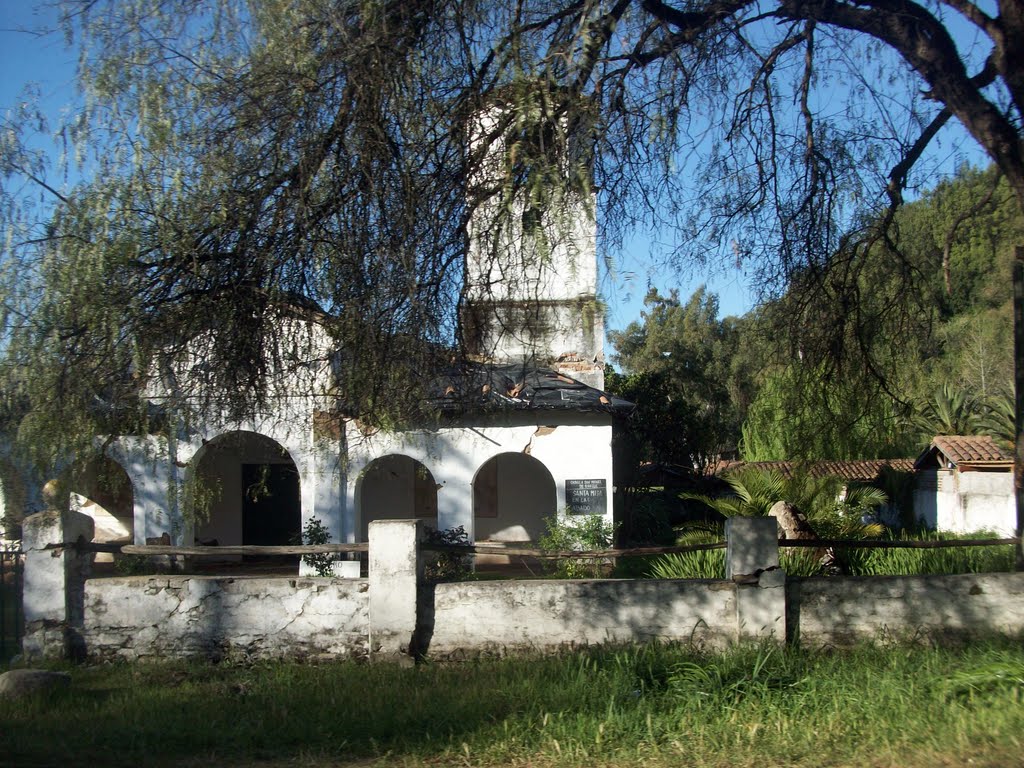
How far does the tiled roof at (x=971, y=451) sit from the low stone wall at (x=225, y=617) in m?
16.1

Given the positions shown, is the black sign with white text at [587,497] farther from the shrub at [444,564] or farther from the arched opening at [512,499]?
the arched opening at [512,499]

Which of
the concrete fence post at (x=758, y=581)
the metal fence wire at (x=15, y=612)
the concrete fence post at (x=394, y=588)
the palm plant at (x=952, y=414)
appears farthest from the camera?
the palm plant at (x=952, y=414)

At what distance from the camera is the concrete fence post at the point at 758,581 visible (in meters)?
7.49

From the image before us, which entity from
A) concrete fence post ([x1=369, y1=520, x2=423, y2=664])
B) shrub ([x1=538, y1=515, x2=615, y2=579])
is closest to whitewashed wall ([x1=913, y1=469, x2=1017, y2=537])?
shrub ([x1=538, y1=515, x2=615, y2=579])

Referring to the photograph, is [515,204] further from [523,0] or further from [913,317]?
[913,317]

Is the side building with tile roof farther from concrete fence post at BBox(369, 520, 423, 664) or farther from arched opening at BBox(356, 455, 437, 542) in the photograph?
concrete fence post at BBox(369, 520, 423, 664)

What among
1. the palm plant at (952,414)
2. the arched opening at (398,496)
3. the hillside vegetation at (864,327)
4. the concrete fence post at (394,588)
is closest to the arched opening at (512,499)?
the arched opening at (398,496)

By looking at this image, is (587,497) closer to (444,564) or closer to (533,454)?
(533,454)

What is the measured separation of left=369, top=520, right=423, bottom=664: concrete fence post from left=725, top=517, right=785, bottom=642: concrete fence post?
2586 millimetres

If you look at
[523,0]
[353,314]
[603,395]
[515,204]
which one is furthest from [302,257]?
[603,395]

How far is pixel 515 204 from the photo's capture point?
618 cm

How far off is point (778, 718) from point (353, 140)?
4.65 m

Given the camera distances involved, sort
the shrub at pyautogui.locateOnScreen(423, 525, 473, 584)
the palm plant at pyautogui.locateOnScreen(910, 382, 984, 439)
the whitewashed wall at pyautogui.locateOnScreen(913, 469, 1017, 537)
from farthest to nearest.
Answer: the palm plant at pyautogui.locateOnScreen(910, 382, 984, 439) < the whitewashed wall at pyautogui.locateOnScreen(913, 469, 1017, 537) < the shrub at pyautogui.locateOnScreen(423, 525, 473, 584)

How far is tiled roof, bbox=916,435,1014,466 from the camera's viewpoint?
1975cm
